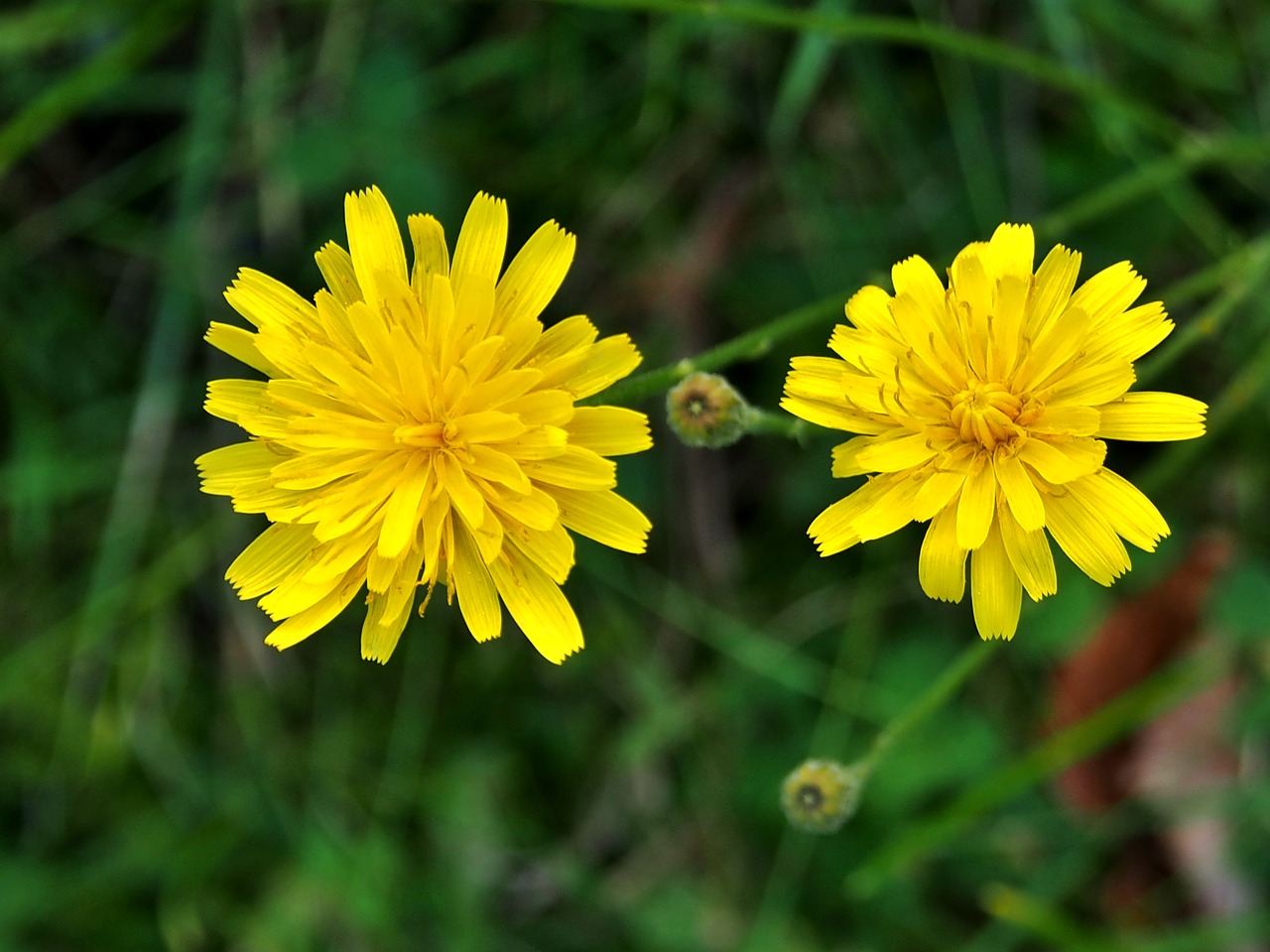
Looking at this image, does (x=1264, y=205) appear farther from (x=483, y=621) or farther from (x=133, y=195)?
(x=133, y=195)

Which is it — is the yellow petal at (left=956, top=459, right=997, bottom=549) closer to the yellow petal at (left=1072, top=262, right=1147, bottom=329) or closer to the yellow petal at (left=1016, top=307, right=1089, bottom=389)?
the yellow petal at (left=1016, top=307, right=1089, bottom=389)

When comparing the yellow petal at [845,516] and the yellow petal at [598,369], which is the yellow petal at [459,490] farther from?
the yellow petal at [845,516]

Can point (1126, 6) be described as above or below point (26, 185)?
above

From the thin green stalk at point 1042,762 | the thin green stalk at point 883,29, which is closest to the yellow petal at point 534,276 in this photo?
the thin green stalk at point 883,29

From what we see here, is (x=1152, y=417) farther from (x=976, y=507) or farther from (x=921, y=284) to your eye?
(x=921, y=284)

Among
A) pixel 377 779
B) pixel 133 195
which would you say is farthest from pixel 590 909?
pixel 133 195

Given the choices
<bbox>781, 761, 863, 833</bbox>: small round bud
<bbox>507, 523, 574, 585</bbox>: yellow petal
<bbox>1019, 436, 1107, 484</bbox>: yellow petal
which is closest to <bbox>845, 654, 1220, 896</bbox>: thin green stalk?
<bbox>781, 761, 863, 833</bbox>: small round bud
